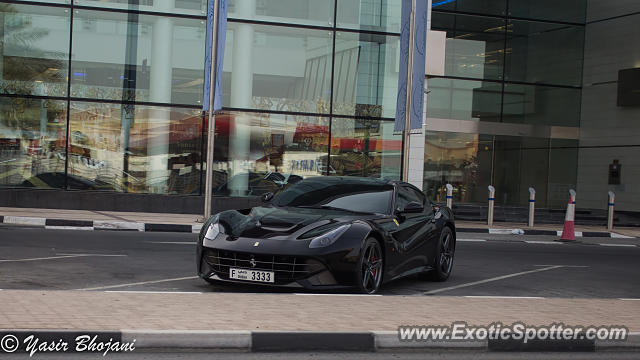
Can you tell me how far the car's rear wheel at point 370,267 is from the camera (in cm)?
837

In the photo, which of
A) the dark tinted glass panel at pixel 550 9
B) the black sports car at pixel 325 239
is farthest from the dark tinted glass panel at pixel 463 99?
the black sports car at pixel 325 239

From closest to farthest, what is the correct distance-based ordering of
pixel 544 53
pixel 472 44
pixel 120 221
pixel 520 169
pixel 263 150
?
1. pixel 120 221
2. pixel 263 150
3. pixel 472 44
4. pixel 544 53
5. pixel 520 169

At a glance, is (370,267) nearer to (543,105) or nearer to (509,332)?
(509,332)

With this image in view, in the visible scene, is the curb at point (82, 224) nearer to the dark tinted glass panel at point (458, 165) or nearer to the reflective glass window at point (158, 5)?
the reflective glass window at point (158, 5)

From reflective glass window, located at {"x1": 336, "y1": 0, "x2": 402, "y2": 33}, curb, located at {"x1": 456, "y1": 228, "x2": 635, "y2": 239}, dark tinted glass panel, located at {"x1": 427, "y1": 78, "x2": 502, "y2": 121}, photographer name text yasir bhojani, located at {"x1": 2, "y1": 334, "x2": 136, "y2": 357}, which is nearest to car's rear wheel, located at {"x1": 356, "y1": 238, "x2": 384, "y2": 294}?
photographer name text yasir bhojani, located at {"x1": 2, "y1": 334, "x2": 136, "y2": 357}

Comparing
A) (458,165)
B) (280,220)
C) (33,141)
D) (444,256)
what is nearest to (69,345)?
(280,220)

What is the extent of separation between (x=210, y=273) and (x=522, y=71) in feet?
83.4

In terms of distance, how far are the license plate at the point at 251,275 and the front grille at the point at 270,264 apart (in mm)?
37

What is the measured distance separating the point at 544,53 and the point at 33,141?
19.6m

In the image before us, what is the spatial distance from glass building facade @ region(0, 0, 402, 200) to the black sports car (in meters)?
13.4

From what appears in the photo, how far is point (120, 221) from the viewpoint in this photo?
1802cm

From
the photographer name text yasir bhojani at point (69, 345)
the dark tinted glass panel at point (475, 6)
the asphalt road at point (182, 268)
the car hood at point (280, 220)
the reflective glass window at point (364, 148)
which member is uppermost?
the dark tinted glass panel at point (475, 6)

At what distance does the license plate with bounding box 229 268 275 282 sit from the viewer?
8164 mm

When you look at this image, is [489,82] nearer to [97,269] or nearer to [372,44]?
[372,44]
